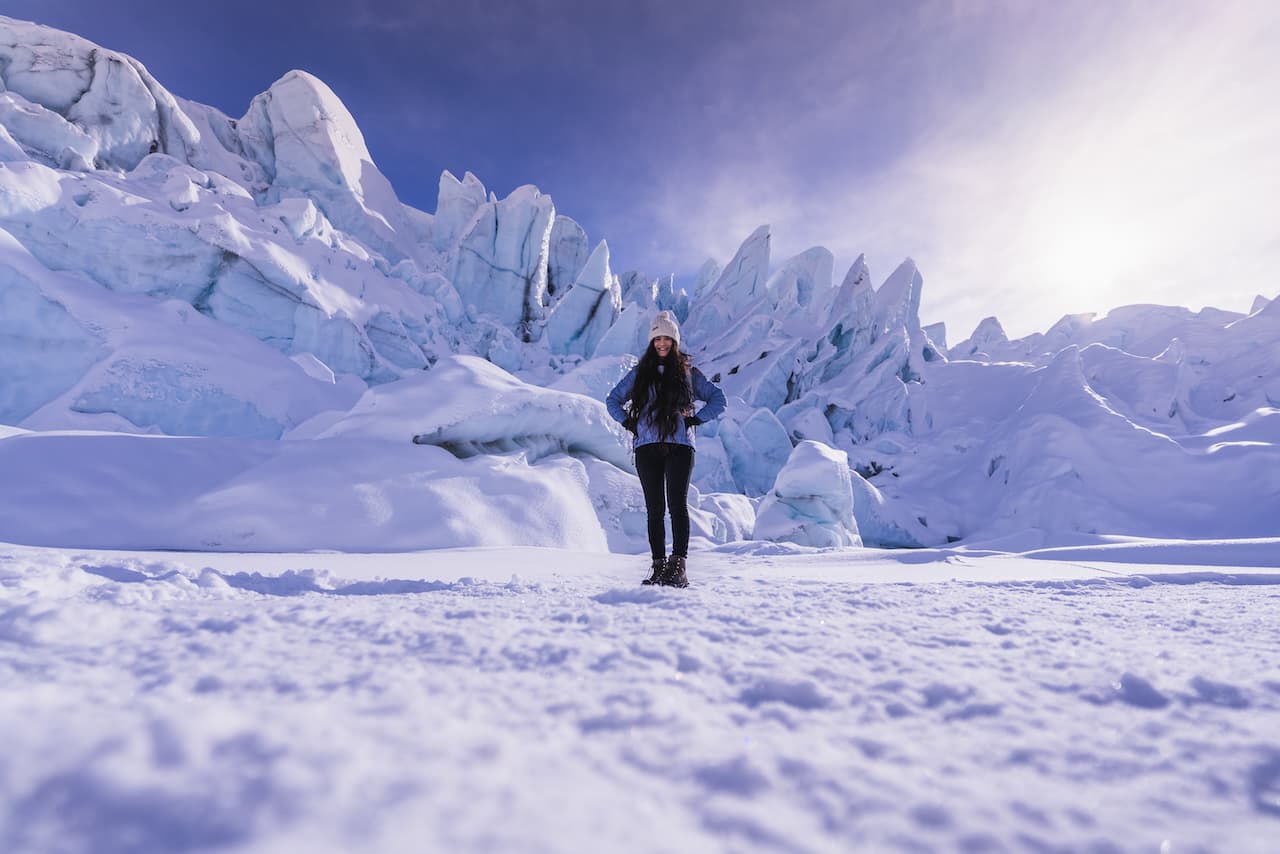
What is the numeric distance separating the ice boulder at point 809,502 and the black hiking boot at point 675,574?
663 cm

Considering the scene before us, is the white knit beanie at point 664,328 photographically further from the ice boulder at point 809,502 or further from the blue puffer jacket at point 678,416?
the ice boulder at point 809,502

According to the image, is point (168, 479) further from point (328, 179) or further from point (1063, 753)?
point (328, 179)

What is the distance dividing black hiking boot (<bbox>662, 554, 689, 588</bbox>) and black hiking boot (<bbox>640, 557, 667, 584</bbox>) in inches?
0.5

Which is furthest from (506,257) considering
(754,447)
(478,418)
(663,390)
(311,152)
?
(663,390)

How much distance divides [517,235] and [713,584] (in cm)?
2585

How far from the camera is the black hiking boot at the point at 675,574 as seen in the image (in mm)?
1814

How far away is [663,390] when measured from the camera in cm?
210

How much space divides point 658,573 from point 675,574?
8 cm

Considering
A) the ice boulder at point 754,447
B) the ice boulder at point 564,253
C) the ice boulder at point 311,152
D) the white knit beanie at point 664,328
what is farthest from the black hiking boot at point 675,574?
the ice boulder at point 564,253

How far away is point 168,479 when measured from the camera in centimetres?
304

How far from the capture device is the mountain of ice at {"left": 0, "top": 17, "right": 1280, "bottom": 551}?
15.0 ft

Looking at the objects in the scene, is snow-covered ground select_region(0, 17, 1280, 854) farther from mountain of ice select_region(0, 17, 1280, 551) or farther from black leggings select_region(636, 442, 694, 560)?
black leggings select_region(636, 442, 694, 560)

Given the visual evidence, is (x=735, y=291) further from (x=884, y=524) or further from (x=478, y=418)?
(x=478, y=418)

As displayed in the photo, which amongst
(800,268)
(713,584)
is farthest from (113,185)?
(800,268)
